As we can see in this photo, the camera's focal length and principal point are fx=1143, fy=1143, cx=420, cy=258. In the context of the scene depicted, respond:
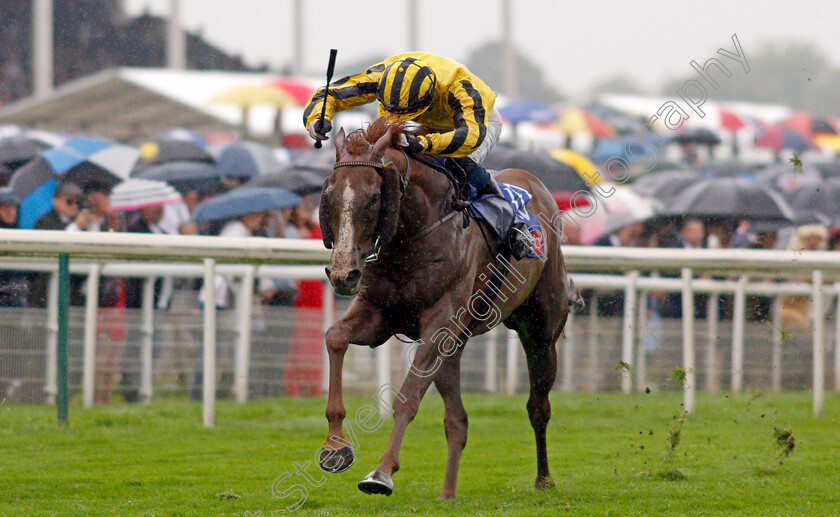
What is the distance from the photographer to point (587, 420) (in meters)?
8.77

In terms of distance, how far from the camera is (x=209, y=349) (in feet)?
25.1

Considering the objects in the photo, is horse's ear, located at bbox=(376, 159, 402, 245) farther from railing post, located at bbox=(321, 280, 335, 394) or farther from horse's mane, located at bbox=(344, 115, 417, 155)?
railing post, located at bbox=(321, 280, 335, 394)

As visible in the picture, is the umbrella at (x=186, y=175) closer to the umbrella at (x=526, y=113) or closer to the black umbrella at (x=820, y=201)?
the black umbrella at (x=820, y=201)

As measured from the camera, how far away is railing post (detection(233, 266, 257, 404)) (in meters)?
8.52

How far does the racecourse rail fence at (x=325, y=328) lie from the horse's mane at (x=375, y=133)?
2.21 metres

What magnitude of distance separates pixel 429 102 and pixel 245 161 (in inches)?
318

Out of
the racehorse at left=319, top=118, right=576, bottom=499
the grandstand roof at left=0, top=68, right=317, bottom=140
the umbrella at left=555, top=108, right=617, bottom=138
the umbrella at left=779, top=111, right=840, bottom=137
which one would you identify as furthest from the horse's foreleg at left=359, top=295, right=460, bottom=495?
the umbrella at left=779, top=111, right=840, bottom=137

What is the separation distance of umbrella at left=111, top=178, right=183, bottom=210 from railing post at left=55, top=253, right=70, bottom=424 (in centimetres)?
219

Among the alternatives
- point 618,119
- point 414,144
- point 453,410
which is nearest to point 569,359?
point 453,410

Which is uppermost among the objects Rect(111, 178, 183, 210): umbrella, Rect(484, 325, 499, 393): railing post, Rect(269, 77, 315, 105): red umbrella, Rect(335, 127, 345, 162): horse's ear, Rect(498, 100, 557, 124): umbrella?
Rect(269, 77, 315, 105): red umbrella

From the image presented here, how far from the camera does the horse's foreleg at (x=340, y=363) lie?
14.8 ft

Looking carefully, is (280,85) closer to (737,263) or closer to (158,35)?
(737,263)

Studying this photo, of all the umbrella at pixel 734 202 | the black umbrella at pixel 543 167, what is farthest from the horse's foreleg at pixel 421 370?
the umbrella at pixel 734 202

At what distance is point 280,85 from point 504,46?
11456 millimetres
